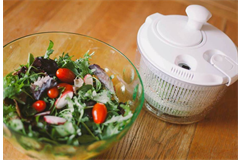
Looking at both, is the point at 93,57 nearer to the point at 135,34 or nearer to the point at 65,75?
the point at 65,75

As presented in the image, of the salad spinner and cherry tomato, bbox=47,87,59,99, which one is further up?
cherry tomato, bbox=47,87,59,99

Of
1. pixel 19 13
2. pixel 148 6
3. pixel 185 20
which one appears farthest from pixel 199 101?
pixel 19 13

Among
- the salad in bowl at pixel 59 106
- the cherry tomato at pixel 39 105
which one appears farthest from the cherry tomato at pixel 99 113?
the cherry tomato at pixel 39 105

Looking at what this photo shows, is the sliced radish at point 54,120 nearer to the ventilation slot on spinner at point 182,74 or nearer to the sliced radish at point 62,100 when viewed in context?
the sliced radish at point 62,100

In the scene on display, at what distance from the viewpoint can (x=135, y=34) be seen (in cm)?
106

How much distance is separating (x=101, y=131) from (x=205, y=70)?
0.29 m

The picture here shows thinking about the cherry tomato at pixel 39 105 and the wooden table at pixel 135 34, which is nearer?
the cherry tomato at pixel 39 105

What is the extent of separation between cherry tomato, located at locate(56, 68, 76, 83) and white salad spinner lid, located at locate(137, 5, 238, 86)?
19cm

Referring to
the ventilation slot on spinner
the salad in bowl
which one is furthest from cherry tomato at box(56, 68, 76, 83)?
the ventilation slot on spinner

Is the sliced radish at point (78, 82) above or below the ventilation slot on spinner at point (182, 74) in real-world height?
above

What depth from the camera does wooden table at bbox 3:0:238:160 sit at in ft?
2.52

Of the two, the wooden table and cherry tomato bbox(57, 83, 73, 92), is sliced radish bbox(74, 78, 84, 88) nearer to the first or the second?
cherry tomato bbox(57, 83, 73, 92)

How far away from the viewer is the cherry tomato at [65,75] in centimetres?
69

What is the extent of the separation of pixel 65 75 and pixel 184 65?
11.4 inches
